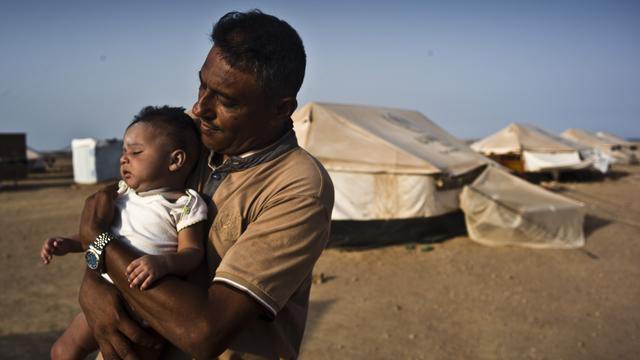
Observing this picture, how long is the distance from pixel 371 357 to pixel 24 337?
3660 millimetres

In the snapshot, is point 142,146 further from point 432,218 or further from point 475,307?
point 432,218

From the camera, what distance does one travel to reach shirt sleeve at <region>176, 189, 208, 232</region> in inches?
70.3

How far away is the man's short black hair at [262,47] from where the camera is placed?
1742 millimetres

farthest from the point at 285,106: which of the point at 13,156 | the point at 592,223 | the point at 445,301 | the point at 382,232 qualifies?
the point at 13,156

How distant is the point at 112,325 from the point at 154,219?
15.4 inches

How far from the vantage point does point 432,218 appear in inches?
408

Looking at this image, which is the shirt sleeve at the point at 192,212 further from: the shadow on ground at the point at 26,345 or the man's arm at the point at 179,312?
the shadow on ground at the point at 26,345

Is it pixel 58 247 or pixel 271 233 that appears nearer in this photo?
pixel 271 233

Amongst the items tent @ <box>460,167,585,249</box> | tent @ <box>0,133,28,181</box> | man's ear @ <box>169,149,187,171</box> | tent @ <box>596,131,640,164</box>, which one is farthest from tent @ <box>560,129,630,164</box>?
man's ear @ <box>169,149,187,171</box>

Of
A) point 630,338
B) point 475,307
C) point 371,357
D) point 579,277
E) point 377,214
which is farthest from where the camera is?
point 377,214

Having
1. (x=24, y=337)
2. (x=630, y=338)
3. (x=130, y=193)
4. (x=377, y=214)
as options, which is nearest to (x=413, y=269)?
(x=377, y=214)

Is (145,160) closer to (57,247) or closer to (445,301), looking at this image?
(57,247)

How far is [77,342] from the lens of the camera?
2.13m

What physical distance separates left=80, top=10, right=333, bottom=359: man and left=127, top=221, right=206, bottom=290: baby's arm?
3 centimetres
